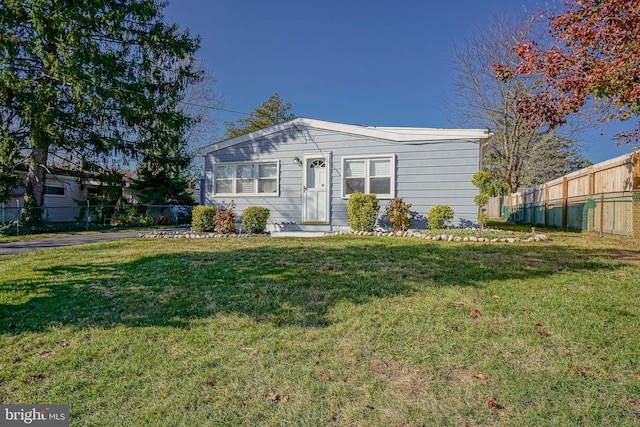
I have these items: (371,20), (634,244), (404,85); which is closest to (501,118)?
(404,85)

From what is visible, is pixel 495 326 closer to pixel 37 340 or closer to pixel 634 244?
pixel 37 340

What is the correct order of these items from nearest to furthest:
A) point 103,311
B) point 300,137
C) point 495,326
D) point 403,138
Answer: point 495,326 → point 103,311 → point 403,138 → point 300,137

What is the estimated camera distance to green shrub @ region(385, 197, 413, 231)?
9.20 m

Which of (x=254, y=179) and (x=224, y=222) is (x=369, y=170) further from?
(x=224, y=222)

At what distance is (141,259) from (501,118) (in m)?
20.9

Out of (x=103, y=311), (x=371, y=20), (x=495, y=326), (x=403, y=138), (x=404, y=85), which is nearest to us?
(x=495, y=326)

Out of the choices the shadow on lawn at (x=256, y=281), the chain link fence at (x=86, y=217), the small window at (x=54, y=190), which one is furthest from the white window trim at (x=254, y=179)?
the small window at (x=54, y=190)

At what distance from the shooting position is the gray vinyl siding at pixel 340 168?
9289 mm

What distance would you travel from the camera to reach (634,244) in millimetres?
6797

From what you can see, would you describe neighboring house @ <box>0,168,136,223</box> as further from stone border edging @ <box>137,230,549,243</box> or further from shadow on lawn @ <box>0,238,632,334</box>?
shadow on lawn @ <box>0,238,632,334</box>

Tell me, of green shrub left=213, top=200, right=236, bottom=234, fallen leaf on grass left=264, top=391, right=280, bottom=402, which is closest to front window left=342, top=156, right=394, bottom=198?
green shrub left=213, top=200, right=236, bottom=234

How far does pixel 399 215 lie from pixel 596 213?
5.53m

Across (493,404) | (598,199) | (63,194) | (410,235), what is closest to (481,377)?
(493,404)

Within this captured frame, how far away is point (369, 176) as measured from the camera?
33.6ft
